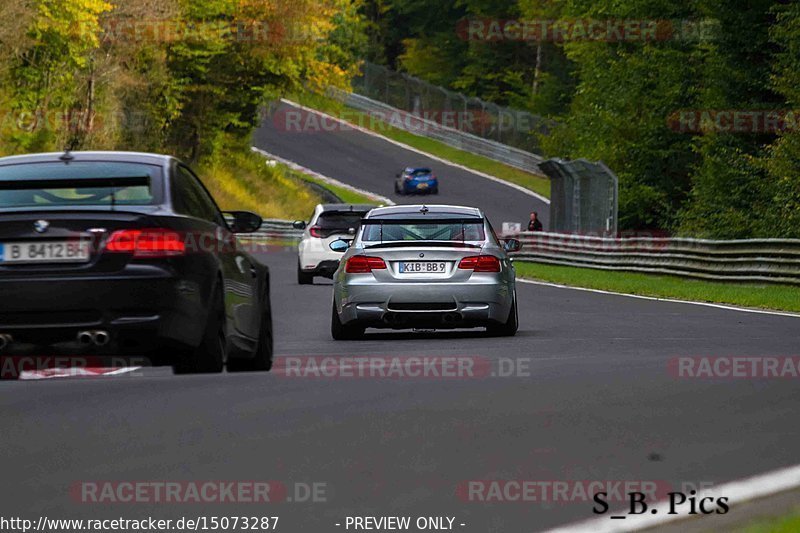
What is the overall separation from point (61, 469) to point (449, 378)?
14.4 ft

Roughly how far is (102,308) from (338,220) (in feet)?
69.0

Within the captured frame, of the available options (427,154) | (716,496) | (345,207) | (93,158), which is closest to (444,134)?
(427,154)

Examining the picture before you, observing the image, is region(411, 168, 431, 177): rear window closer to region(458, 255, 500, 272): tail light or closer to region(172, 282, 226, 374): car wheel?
region(458, 255, 500, 272): tail light

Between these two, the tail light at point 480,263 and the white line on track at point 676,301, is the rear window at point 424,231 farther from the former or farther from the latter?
the white line on track at point 676,301

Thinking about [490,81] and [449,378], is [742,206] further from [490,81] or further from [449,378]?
[490,81]

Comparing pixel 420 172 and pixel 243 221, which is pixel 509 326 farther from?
pixel 420 172

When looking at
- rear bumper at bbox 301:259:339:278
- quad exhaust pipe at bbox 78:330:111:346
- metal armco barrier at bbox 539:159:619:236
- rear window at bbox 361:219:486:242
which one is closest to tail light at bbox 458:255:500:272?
rear window at bbox 361:219:486:242

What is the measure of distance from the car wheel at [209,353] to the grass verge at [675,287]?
13799 millimetres

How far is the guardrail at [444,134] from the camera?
86.7 metres

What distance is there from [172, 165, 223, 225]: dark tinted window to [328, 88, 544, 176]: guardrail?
70.4m

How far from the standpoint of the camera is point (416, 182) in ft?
258

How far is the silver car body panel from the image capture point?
17.1 meters

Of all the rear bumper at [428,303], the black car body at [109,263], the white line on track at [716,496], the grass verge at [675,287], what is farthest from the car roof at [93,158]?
the grass verge at [675,287]

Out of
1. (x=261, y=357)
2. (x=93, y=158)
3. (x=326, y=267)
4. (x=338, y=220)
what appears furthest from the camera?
(x=338, y=220)
